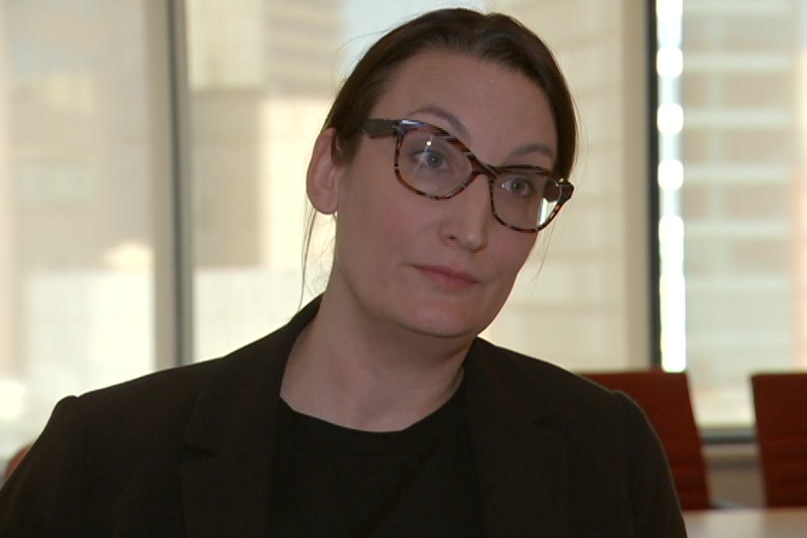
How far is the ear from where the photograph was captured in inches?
63.6

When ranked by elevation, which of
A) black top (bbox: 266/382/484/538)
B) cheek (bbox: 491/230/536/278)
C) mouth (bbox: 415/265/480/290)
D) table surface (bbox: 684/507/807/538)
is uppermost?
cheek (bbox: 491/230/536/278)

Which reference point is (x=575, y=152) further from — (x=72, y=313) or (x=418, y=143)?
(x=72, y=313)

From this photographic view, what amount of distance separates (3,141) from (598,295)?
2451mm

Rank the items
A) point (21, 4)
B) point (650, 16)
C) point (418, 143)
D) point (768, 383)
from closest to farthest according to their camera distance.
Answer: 1. point (418, 143)
2. point (768, 383)
3. point (21, 4)
4. point (650, 16)

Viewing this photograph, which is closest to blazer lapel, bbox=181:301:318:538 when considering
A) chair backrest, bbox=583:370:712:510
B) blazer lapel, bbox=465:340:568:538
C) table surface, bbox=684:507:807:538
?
blazer lapel, bbox=465:340:568:538

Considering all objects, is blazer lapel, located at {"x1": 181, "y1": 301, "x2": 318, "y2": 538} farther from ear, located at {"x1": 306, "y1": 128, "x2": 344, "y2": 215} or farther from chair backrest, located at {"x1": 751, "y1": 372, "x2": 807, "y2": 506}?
chair backrest, located at {"x1": 751, "y1": 372, "x2": 807, "y2": 506}

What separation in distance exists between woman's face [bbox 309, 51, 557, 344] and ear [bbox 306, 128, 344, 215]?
3 centimetres

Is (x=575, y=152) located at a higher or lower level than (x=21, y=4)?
lower

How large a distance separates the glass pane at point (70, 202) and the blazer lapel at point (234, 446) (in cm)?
360

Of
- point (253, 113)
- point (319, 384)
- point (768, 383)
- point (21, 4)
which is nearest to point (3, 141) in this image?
point (21, 4)

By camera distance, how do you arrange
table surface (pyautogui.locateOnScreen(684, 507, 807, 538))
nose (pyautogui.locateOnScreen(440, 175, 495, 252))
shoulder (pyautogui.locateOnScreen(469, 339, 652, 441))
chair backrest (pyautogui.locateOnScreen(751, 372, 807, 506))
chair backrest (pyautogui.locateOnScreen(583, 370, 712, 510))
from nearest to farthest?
nose (pyautogui.locateOnScreen(440, 175, 495, 252)) < shoulder (pyautogui.locateOnScreen(469, 339, 652, 441)) < table surface (pyautogui.locateOnScreen(684, 507, 807, 538)) < chair backrest (pyautogui.locateOnScreen(583, 370, 712, 510)) < chair backrest (pyautogui.locateOnScreen(751, 372, 807, 506))

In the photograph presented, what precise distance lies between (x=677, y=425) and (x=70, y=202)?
2733 millimetres

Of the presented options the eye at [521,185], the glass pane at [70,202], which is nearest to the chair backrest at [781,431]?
the eye at [521,185]

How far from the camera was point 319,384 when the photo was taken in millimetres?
1604
